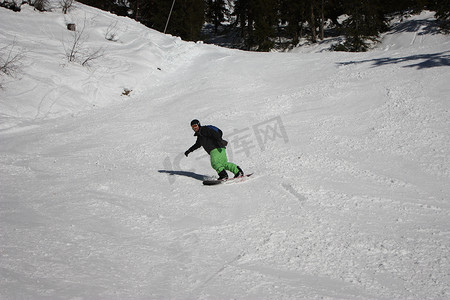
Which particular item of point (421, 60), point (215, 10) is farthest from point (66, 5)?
point (215, 10)

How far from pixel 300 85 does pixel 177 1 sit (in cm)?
3001

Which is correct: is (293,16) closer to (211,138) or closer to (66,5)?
(66,5)

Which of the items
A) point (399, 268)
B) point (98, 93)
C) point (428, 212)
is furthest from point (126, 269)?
point (98, 93)

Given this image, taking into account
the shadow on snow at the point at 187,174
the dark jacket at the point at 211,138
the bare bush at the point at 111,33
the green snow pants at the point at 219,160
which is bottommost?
the shadow on snow at the point at 187,174

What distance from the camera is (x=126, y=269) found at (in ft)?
12.8

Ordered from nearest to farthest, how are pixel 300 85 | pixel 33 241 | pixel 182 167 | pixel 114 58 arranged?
pixel 33 241
pixel 182 167
pixel 300 85
pixel 114 58

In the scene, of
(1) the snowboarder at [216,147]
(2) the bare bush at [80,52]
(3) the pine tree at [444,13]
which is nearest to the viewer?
(1) the snowboarder at [216,147]

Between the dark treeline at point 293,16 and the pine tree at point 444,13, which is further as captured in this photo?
the dark treeline at point 293,16

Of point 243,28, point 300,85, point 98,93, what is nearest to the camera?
point 300,85

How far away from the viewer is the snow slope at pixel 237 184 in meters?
3.68

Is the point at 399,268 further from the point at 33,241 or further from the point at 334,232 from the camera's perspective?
the point at 33,241

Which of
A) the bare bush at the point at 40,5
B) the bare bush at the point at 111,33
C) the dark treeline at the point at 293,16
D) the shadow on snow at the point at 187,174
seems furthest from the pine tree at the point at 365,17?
the shadow on snow at the point at 187,174

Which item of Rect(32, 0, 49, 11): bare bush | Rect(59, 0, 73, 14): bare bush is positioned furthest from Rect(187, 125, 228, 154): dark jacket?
Rect(59, 0, 73, 14): bare bush

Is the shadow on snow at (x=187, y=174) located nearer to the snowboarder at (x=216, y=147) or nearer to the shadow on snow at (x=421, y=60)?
the snowboarder at (x=216, y=147)
